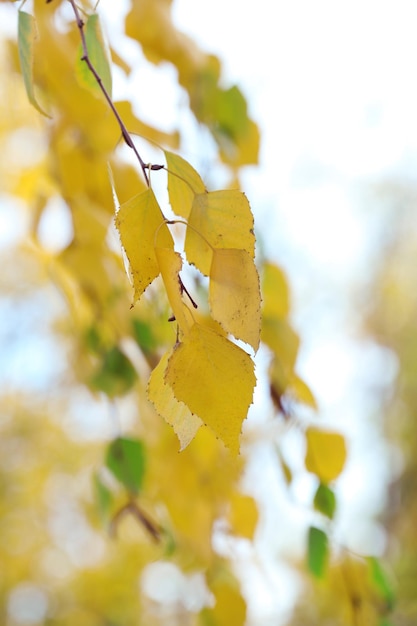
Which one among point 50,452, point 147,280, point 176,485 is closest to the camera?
point 147,280

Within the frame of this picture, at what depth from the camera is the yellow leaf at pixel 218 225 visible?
0.82 ft

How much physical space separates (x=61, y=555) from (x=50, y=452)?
0.44m

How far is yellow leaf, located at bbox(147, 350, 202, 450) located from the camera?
0.75 ft

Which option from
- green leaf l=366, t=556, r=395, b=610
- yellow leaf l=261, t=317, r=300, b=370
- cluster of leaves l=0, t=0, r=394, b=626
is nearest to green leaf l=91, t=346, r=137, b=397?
cluster of leaves l=0, t=0, r=394, b=626

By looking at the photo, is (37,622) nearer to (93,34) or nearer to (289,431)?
(289,431)

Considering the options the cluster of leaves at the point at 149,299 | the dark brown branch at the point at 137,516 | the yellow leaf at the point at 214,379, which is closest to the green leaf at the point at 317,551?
the cluster of leaves at the point at 149,299

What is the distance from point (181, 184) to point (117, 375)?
267 millimetres

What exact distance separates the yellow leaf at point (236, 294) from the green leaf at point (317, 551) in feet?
1.10

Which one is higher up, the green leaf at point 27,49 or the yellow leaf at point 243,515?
the green leaf at point 27,49

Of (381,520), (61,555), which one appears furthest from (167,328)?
(381,520)

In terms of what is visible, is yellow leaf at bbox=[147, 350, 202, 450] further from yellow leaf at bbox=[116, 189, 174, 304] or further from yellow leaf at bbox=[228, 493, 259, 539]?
yellow leaf at bbox=[228, 493, 259, 539]

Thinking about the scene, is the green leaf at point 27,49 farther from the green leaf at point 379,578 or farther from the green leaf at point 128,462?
the green leaf at point 379,578

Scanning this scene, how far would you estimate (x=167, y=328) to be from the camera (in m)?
0.45

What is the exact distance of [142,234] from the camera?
0.76 feet
